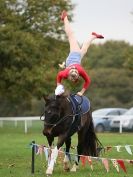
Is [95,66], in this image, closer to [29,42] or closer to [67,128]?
[29,42]

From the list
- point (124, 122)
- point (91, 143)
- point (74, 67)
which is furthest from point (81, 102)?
point (124, 122)

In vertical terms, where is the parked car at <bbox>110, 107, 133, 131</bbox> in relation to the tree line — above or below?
below

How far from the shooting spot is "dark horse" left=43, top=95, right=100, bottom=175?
47.5ft

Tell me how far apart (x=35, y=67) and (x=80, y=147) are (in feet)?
84.7

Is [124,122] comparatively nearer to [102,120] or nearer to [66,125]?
[102,120]

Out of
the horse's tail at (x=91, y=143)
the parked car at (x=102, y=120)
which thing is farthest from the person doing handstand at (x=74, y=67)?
the parked car at (x=102, y=120)

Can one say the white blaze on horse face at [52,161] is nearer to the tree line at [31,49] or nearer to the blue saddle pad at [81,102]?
the blue saddle pad at [81,102]

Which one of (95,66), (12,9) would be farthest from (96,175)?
(95,66)

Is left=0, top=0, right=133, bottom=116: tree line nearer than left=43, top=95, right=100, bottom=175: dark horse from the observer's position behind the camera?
No

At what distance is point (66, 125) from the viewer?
15.1 m

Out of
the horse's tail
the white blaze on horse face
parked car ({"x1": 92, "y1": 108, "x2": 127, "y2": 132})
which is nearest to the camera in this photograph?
the white blaze on horse face

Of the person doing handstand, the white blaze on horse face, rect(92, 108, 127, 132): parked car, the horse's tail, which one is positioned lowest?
rect(92, 108, 127, 132): parked car

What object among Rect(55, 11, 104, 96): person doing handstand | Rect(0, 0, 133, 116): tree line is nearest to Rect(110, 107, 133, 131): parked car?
Rect(0, 0, 133, 116): tree line

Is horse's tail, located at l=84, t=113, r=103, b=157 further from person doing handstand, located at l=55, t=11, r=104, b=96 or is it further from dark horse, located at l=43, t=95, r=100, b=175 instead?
person doing handstand, located at l=55, t=11, r=104, b=96
